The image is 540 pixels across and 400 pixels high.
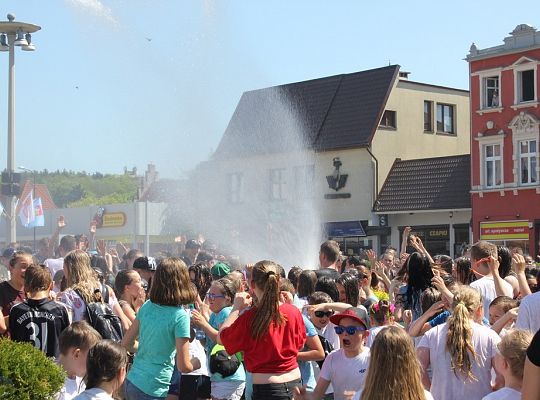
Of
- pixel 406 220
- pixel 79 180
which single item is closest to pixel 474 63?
pixel 406 220

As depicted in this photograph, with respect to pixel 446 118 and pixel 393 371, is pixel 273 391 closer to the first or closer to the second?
pixel 393 371

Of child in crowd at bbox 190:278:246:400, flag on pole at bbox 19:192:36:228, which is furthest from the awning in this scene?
child in crowd at bbox 190:278:246:400

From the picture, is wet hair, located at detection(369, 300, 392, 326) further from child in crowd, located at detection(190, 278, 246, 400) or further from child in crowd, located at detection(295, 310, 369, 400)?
child in crowd, located at detection(190, 278, 246, 400)

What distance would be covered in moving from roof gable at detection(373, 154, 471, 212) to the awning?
50.3 inches

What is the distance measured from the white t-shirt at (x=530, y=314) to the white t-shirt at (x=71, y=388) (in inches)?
125

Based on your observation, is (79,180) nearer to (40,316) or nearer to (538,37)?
(538,37)

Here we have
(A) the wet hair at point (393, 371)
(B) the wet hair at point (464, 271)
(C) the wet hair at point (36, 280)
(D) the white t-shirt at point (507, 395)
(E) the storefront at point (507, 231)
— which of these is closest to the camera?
(A) the wet hair at point (393, 371)

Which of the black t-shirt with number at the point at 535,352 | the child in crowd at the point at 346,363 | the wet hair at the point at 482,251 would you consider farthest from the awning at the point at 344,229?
the black t-shirt with number at the point at 535,352

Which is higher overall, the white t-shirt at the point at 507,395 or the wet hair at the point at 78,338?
the wet hair at the point at 78,338

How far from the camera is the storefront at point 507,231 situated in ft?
131

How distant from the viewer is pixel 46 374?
578cm

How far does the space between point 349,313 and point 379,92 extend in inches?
1654

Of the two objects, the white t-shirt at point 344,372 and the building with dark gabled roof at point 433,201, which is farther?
the building with dark gabled roof at point 433,201

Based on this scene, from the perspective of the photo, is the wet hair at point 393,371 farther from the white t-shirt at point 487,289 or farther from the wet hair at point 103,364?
the white t-shirt at point 487,289
